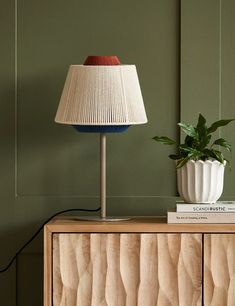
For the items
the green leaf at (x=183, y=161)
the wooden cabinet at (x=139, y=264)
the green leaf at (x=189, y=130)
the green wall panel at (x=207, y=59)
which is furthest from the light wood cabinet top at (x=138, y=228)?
the green wall panel at (x=207, y=59)

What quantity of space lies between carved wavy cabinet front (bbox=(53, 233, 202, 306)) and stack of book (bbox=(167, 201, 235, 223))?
0.10 meters

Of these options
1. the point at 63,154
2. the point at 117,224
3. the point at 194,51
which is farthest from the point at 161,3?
the point at 117,224

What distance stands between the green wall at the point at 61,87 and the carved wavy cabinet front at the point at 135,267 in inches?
13.7

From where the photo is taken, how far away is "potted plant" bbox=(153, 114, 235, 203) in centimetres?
300

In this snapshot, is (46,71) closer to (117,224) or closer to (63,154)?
(63,154)

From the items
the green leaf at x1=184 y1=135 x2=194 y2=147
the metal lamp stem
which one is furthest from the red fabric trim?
the green leaf at x1=184 y1=135 x2=194 y2=147

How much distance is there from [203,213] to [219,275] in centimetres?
22

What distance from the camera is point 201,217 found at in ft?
9.77

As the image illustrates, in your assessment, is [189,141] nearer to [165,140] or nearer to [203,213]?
[165,140]

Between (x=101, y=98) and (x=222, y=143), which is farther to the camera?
(x=222, y=143)

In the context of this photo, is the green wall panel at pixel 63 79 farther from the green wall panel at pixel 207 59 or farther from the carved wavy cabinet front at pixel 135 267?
the carved wavy cabinet front at pixel 135 267

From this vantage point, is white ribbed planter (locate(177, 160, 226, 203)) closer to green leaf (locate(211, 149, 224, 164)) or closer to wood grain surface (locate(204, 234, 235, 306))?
green leaf (locate(211, 149, 224, 164))

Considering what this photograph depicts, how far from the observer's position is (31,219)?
330 centimetres

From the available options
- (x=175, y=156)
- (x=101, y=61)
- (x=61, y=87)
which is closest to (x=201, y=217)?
(x=175, y=156)
